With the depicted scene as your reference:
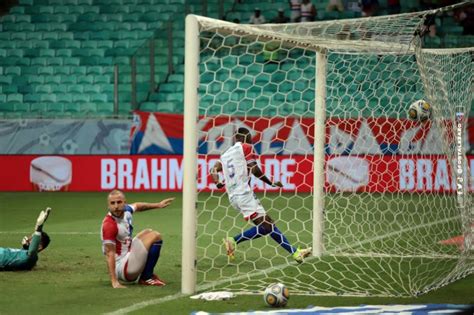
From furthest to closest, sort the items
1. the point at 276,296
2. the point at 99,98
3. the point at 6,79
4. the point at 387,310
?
1. the point at 6,79
2. the point at 99,98
3. the point at 276,296
4. the point at 387,310

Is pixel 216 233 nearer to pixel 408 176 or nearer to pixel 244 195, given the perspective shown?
pixel 244 195

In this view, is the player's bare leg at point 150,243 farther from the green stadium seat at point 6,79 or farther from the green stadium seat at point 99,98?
the green stadium seat at point 6,79

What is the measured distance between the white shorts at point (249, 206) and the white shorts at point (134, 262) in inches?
86.5

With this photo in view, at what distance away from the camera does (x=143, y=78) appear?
2638 cm

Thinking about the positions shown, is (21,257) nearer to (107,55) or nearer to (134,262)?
(134,262)

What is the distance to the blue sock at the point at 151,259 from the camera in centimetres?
1038

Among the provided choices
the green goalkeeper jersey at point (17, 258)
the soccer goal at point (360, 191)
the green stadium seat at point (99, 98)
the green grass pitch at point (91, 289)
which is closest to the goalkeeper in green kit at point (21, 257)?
the green goalkeeper jersey at point (17, 258)

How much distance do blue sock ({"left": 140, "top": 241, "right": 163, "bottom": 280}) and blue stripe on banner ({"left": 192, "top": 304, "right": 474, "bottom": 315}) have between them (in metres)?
1.93

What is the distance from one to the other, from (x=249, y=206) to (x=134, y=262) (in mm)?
2286

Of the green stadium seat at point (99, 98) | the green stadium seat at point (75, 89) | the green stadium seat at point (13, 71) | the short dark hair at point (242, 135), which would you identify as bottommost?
the short dark hair at point (242, 135)

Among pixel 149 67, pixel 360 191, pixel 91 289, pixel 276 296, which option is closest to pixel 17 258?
pixel 91 289

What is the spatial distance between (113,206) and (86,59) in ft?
60.9

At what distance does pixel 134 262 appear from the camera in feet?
34.1

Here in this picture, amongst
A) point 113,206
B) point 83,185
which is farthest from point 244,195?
point 83,185
